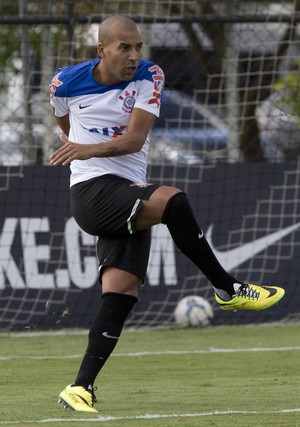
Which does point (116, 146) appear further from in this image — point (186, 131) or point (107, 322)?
point (186, 131)

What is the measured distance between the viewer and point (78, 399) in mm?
5602

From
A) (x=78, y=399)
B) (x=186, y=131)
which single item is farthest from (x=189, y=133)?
(x=78, y=399)

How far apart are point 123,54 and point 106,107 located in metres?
0.29

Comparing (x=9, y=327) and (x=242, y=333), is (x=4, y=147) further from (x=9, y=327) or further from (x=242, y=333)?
(x=242, y=333)

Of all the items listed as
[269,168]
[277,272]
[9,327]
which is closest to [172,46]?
[269,168]

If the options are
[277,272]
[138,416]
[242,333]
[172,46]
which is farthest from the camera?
[172,46]

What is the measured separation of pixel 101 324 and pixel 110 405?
0.47 m

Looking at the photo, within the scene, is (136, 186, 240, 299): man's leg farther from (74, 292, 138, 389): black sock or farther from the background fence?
the background fence

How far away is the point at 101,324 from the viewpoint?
19.0 ft

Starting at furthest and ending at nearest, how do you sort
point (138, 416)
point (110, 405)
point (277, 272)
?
1. point (277, 272)
2. point (110, 405)
3. point (138, 416)

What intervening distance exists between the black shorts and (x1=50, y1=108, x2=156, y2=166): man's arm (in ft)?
0.63

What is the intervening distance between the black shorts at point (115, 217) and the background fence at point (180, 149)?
4682 mm

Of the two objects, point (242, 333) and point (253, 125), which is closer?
point (242, 333)

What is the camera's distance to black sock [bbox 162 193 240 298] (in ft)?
18.4
